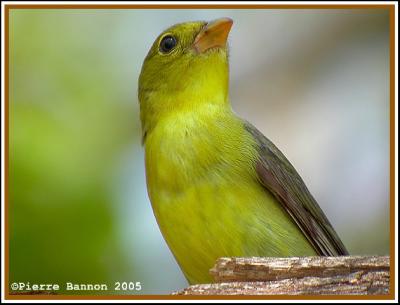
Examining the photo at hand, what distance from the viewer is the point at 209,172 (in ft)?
17.5

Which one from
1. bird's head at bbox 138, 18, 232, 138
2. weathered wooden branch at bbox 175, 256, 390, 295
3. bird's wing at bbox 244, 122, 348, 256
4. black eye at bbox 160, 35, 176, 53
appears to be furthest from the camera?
black eye at bbox 160, 35, 176, 53

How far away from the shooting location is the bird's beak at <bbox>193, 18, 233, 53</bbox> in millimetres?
5965

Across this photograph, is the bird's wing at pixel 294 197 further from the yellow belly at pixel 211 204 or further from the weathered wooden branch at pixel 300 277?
the weathered wooden branch at pixel 300 277

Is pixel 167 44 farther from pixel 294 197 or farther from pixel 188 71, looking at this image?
pixel 294 197

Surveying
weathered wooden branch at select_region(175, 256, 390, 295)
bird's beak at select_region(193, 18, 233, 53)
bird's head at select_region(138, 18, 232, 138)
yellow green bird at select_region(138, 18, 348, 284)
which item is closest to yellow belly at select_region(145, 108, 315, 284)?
yellow green bird at select_region(138, 18, 348, 284)

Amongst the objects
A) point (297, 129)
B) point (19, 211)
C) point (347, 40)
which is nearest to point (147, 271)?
Answer: point (19, 211)

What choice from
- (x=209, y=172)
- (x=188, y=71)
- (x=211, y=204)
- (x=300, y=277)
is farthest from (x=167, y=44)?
(x=300, y=277)

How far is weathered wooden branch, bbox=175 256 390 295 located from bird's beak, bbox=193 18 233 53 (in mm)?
2055

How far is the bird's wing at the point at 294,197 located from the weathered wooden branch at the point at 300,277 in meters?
1.05

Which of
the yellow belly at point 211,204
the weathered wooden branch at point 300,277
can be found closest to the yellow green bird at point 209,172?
the yellow belly at point 211,204

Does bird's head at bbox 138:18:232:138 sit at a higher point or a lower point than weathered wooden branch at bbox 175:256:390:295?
higher

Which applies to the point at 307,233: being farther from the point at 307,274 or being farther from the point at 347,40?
the point at 347,40

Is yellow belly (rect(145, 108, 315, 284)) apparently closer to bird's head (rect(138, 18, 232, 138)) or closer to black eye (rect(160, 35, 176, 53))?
bird's head (rect(138, 18, 232, 138))

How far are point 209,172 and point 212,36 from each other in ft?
4.09
